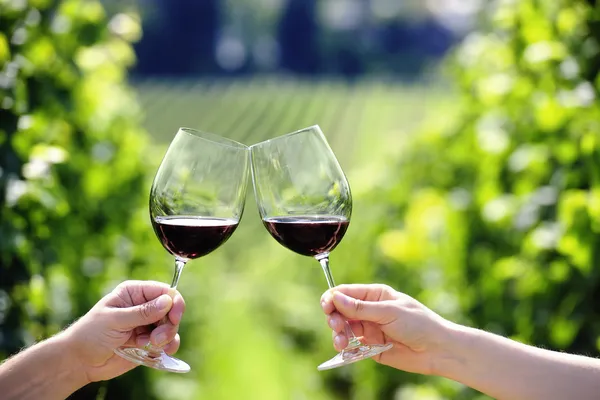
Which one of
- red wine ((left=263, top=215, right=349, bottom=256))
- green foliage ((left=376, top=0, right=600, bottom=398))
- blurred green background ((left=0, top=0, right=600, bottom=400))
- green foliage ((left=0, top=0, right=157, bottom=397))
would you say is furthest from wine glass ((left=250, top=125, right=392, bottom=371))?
green foliage ((left=0, top=0, right=157, bottom=397))

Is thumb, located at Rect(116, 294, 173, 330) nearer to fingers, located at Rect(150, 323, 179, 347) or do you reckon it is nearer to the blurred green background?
fingers, located at Rect(150, 323, 179, 347)

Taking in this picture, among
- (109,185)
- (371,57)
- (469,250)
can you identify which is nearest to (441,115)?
(469,250)

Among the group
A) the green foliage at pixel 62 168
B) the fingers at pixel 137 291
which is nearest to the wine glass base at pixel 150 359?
the fingers at pixel 137 291

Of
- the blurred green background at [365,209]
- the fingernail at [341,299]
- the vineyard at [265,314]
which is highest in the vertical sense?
the fingernail at [341,299]

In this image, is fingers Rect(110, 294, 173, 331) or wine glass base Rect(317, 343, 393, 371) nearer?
fingers Rect(110, 294, 173, 331)

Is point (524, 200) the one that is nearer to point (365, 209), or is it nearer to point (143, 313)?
point (143, 313)

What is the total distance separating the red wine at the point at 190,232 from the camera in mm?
2195

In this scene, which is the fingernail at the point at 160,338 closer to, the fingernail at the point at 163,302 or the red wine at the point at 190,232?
the fingernail at the point at 163,302

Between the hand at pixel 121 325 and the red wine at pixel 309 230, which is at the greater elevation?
the red wine at pixel 309 230

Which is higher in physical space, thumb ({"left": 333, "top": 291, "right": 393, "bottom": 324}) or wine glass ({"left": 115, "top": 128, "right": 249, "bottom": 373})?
wine glass ({"left": 115, "top": 128, "right": 249, "bottom": 373})

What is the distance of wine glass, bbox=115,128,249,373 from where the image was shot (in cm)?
219

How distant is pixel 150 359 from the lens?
212 centimetres

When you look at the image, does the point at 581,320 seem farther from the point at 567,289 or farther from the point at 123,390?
the point at 123,390

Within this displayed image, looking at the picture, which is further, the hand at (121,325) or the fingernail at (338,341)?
the fingernail at (338,341)
